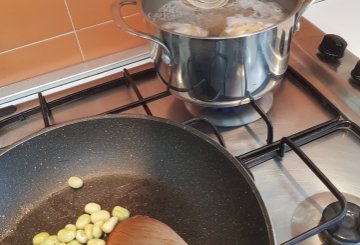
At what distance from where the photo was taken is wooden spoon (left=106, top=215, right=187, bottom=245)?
0.44m

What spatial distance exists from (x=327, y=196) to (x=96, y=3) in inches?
17.8

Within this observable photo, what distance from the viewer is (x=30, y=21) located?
0.61m

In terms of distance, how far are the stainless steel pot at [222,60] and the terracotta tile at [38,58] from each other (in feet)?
0.63

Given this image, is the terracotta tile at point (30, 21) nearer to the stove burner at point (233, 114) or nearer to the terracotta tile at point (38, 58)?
the terracotta tile at point (38, 58)

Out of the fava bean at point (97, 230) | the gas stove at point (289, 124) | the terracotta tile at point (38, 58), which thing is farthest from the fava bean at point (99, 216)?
the terracotta tile at point (38, 58)

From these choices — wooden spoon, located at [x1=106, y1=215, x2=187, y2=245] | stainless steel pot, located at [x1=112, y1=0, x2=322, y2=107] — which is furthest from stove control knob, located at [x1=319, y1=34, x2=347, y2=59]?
wooden spoon, located at [x1=106, y1=215, x2=187, y2=245]

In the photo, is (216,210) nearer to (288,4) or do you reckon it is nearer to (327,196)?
(327,196)

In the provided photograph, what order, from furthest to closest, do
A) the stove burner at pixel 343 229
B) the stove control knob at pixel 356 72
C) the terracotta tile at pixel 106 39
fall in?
the terracotta tile at pixel 106 39, the stove control knob at pixel 356 72, the stove burner at pixel 343 229

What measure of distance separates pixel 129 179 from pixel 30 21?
0.97 ft

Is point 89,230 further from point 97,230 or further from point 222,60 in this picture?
point 222,60

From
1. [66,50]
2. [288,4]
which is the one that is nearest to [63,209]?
[66,50]

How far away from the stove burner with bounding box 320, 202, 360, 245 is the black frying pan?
0.27 feet

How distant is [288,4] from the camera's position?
1.72ft

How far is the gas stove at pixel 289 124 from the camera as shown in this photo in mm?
444
